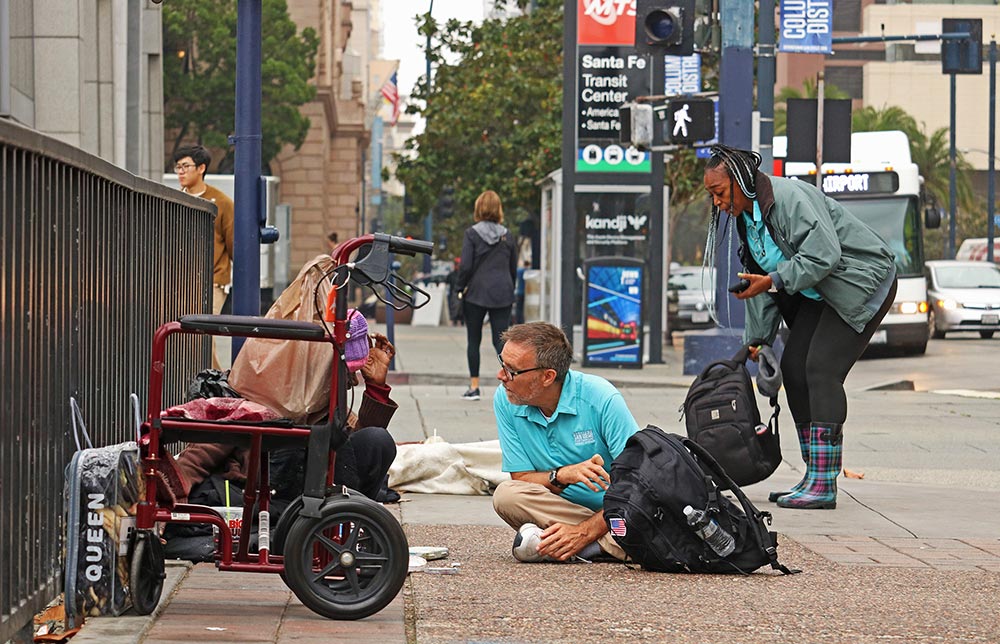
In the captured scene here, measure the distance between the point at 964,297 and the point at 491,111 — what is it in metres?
10.6

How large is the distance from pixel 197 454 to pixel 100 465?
0.95m

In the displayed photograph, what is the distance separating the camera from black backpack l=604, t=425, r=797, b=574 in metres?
5.76

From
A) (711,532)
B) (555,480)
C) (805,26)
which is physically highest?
(805,26)

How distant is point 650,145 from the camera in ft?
53.9

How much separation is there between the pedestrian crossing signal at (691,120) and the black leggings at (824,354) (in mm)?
7680

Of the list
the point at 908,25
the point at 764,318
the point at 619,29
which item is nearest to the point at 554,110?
the point at 619,29

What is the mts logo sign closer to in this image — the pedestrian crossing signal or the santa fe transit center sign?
the santa fe transit center sign

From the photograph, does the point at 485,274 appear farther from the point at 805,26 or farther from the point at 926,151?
the point at 926,151

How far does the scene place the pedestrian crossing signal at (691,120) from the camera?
15.6m

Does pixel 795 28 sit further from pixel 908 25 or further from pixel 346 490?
pixel 908 25

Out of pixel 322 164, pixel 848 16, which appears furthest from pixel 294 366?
pixel 848 16

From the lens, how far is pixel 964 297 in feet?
104

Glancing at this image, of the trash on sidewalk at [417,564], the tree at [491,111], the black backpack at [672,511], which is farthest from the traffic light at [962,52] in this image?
the trash on sidewalk at [417,564]

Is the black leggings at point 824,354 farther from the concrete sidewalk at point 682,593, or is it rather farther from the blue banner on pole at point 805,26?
the blue banner on pole at point 805,26
